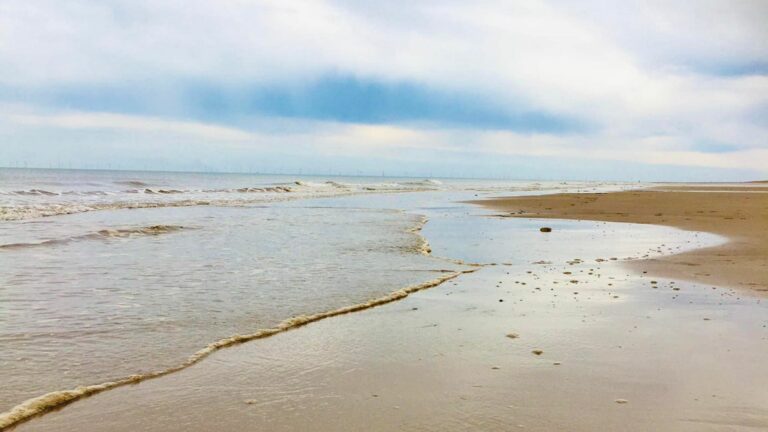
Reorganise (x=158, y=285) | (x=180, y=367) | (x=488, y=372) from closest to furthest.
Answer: (x=488, y=372) < (x=180, y=367) < (x=158, y=285)

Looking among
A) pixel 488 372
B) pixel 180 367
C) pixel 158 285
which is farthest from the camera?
pixel 158 285

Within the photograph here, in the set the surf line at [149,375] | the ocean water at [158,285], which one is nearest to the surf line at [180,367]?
the surf line at [149,375]

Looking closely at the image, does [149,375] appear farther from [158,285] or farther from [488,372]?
[158,285]

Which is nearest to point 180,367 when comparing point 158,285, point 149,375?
point 149,375

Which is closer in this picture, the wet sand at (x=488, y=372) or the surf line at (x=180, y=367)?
the wet sand at (x=488, y=372)

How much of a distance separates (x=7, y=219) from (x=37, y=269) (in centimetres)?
1274

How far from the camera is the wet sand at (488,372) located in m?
4.04

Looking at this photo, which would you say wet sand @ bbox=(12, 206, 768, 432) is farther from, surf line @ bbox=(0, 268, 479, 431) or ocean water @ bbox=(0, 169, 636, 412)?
ocean water @ bbox=(0, 169, 636, 412)

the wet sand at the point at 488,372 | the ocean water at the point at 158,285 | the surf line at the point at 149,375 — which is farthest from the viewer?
the ocean water at the point at 158,285

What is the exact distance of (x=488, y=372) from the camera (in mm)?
5000

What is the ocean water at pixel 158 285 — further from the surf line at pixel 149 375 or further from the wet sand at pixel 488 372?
the wet sand at pixel 488 372

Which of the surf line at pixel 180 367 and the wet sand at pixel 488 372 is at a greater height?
the wet sand at pixel 488 372

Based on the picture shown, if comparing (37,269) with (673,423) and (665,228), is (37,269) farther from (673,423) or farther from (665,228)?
(665,228)

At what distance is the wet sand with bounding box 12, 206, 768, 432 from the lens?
404 centimetres
